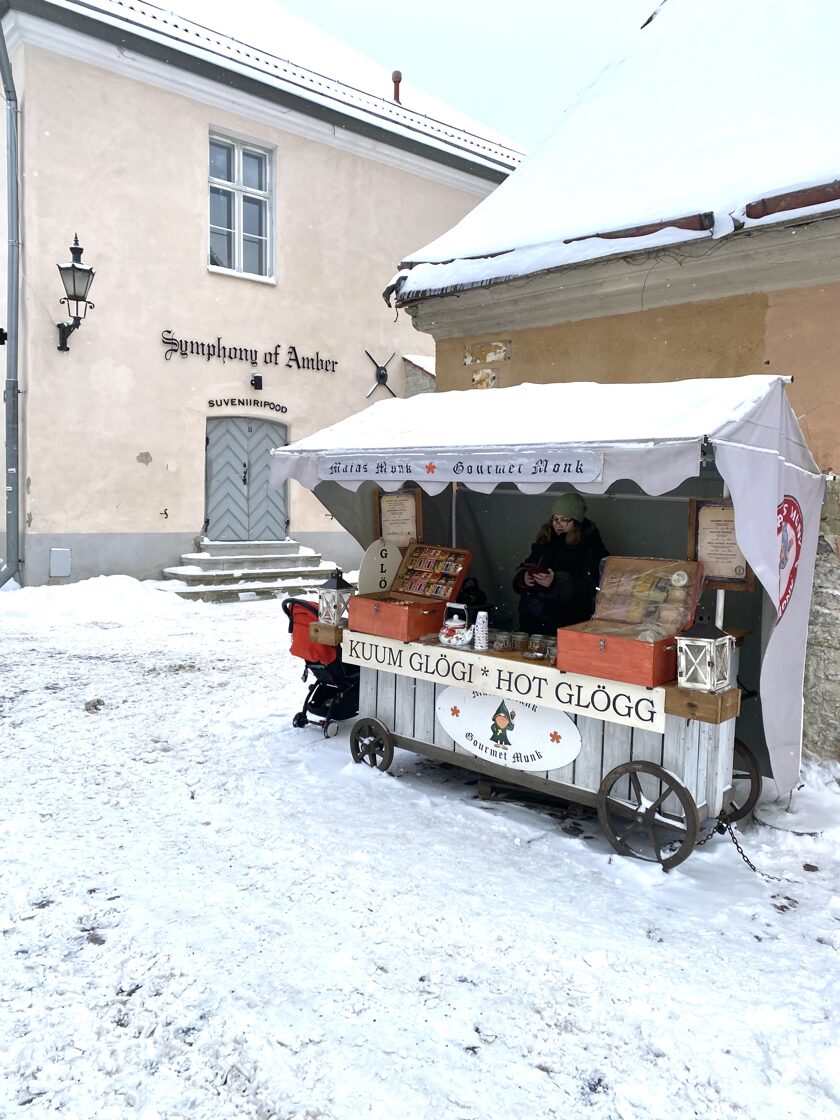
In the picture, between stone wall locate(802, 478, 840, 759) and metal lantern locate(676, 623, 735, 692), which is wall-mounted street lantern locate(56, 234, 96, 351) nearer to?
stone wall locate(802, 478, 840, 759)

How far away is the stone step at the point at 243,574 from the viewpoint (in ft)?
39.7

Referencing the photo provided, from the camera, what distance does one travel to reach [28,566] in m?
11.3

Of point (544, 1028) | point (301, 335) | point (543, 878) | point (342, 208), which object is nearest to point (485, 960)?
point (544, 1028)

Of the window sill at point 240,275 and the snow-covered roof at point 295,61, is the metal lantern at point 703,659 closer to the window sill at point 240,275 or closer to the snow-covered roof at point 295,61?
the window sill at point 240,275

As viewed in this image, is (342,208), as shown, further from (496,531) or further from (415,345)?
(496,531)

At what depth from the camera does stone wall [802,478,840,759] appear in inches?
189

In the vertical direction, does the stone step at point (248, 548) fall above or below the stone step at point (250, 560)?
above

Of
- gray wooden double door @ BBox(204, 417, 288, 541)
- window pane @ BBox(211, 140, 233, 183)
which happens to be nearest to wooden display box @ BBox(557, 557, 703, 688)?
gray wooden double door @ BBox(204, 417, 288, 541)

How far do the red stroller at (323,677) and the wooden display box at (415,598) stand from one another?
520mm

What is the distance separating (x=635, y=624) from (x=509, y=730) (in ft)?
2.80

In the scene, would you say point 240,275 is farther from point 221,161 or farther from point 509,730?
point 509,730

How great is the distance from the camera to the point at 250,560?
12883mm

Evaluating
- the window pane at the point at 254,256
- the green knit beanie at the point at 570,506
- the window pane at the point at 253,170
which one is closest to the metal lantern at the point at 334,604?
the green knit beanie at the point at 570,506

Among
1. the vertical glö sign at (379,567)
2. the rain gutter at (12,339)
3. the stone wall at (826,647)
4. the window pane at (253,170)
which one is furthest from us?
the window pane at (253,170)
